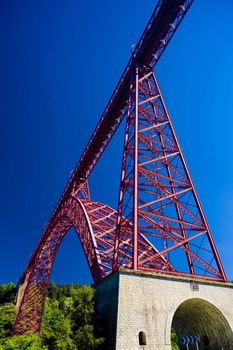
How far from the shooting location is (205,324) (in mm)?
10047

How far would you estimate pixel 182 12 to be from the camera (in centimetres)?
1221

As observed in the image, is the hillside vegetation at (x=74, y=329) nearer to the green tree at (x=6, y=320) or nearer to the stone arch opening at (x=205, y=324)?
the stone arch opening at (x=205, y=324)

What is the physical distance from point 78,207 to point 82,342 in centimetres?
1236

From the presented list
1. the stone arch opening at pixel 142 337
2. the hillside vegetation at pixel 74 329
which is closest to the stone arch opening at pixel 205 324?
the stone arch opening at pixel 142 337

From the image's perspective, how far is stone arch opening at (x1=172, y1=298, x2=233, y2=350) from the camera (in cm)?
927

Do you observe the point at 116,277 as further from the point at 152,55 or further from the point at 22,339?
the point at 152,55

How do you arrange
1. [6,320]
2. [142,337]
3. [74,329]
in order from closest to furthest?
[142,337] → [74,329] → [6,320]

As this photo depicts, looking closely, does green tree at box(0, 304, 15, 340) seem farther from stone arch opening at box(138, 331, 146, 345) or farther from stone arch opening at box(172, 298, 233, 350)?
stone arch opening at box(138, 331, 146, 345)

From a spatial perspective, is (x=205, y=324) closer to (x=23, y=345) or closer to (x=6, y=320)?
(x=23, y=345)

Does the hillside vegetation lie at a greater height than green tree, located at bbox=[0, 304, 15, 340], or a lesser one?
lesser

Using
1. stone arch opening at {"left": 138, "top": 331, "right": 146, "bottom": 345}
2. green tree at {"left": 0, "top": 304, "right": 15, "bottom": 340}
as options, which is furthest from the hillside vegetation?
green tree at {"left": 0, "top": 304, "right": 15, "bottom": 340}

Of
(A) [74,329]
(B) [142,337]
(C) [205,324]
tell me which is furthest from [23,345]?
(C) [205,324]

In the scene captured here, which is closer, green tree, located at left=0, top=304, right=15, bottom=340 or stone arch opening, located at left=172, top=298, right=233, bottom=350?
stone arch opening, located at left=172, top=298, right=233, bottom=350

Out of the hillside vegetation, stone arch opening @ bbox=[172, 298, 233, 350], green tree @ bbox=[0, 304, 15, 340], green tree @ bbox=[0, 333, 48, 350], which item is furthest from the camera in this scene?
green tree @ bbox=[0, 304, 15, 340]
